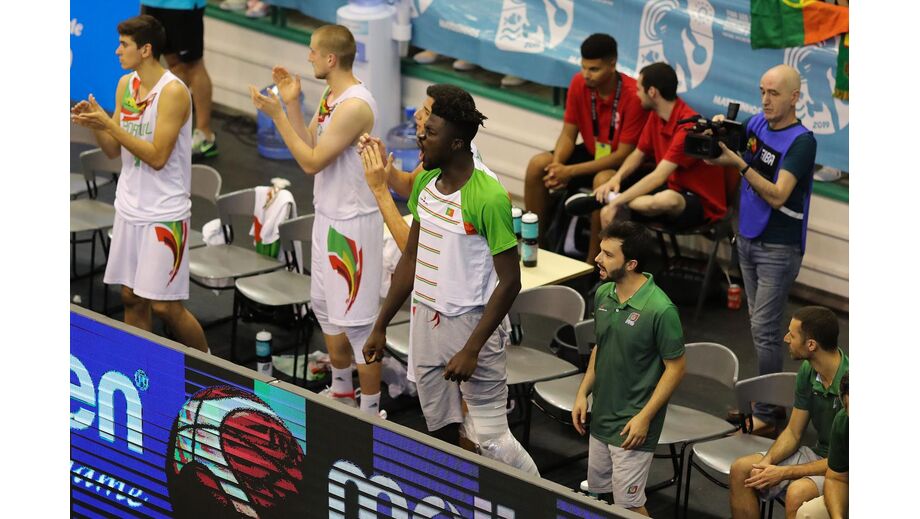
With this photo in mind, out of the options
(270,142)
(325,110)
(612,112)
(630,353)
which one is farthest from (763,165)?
(270,142)

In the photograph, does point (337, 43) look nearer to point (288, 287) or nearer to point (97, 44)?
point (288, 287)

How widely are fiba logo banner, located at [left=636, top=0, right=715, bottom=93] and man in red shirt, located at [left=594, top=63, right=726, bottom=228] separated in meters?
0.85

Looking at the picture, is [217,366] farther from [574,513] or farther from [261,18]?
[261,18]

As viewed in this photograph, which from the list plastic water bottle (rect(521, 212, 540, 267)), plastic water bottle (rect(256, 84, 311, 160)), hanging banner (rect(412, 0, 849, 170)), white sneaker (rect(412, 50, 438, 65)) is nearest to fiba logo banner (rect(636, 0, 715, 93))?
hanging banner (rect(412, 0, 849, 170))

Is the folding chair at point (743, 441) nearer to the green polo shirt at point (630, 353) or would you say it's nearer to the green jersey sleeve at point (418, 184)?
the green polo shirt at point (630, 353)

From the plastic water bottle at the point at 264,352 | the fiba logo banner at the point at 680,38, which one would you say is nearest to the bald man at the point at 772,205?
the fiba logo banner at the point at 680,38

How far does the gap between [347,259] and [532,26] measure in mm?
3832

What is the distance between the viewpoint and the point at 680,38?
30.9 ft

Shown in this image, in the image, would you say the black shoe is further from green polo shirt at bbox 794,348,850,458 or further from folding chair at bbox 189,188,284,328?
green polo shirt at bbox 794,348,850,458

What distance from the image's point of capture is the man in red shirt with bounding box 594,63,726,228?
333 inches

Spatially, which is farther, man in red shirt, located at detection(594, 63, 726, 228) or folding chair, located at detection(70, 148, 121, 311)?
folding chair, located at detection(70, 148, 121, 311)

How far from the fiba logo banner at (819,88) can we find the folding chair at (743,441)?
114 inches

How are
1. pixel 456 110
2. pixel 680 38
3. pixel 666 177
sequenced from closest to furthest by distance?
pixel 456 110
pixel 666 177
pixel 680 38

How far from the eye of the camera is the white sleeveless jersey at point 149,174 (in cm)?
717
